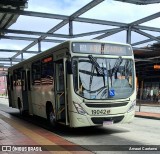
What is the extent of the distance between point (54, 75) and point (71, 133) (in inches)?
80.0

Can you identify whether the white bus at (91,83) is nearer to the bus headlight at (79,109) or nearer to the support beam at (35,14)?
the bus headlight at (79,109)

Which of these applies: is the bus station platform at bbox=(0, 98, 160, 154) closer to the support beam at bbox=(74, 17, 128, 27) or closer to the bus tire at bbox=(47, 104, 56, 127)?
the bus tire at bbox=(47, 104, 56, 127)

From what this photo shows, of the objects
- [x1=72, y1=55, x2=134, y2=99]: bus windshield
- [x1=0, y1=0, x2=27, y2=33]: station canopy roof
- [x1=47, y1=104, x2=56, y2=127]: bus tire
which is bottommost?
[x1=47, y1=104, x2=56, y2=127]: bus tire

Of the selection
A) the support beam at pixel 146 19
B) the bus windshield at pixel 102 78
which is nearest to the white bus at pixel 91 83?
the bus windshield at pixel 102 78

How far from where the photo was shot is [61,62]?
38.4ft

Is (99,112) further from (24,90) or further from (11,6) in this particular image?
(24,90)

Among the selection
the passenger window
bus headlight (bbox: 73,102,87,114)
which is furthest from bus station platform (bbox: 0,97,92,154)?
the passenger window

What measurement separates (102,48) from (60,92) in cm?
199

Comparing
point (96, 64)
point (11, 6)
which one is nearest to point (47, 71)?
point (96, 64)

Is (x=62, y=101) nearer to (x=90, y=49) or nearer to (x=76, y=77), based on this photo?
(x=76, y=77)

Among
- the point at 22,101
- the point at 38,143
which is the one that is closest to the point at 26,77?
the point at 22,101

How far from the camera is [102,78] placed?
11320mm

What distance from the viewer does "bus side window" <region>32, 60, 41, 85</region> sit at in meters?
14.3

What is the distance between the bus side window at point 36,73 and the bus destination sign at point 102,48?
3.41m
